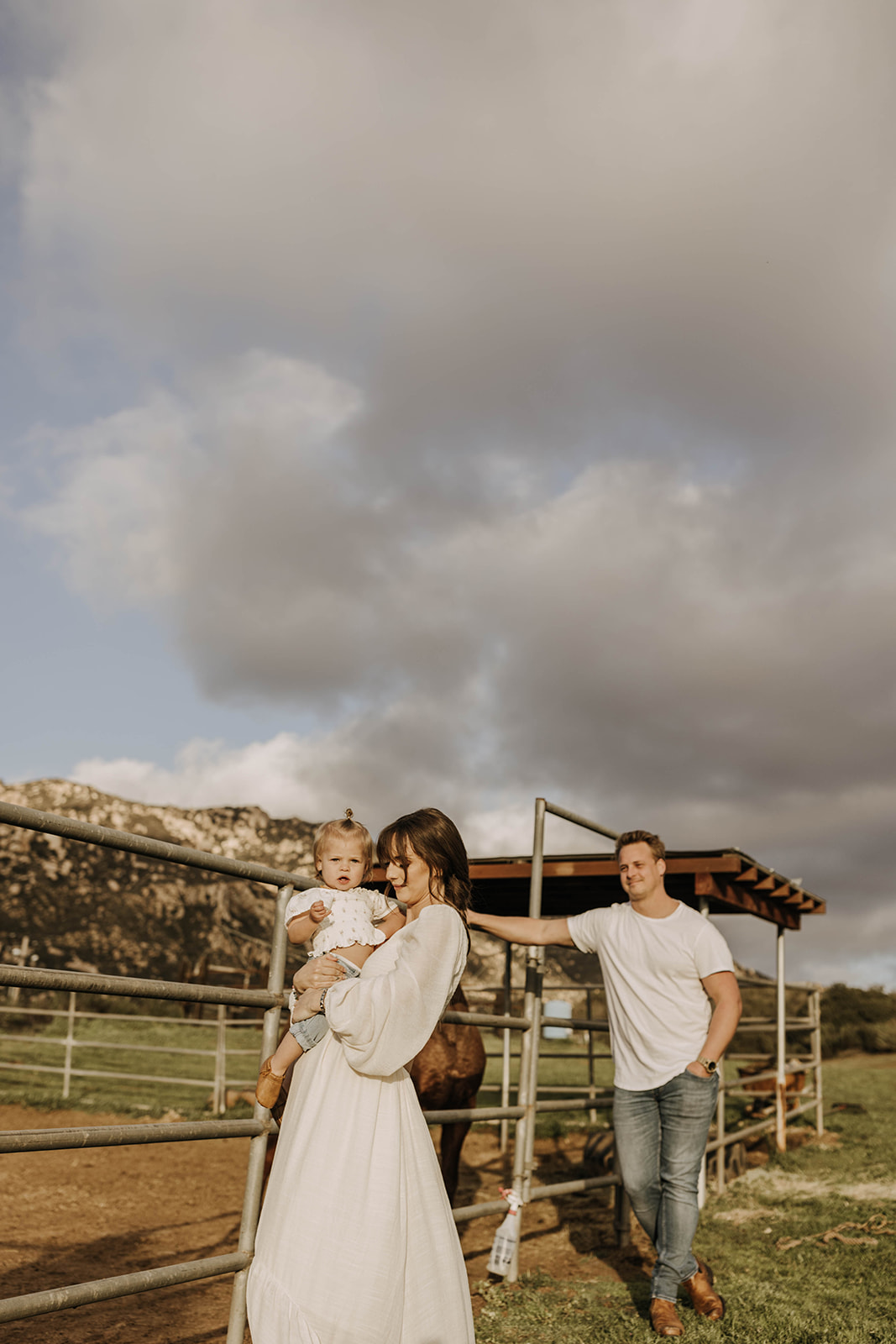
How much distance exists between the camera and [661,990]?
3.95 metres

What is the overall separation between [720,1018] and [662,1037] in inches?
10.2

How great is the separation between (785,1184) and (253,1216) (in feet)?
19.4

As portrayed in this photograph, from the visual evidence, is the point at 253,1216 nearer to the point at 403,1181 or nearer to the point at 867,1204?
the point at 403,1181

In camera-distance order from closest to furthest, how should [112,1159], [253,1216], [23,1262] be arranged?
[253,1216]
[23,1262]
[112,1159]

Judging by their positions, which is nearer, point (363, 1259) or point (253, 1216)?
point (363, 1259)

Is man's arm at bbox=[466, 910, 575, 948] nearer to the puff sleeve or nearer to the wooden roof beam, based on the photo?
the puff sleeve

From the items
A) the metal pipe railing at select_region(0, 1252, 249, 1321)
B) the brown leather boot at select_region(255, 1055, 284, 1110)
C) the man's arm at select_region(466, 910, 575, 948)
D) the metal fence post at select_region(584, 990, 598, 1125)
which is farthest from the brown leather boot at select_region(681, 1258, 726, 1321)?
A: the metal fence post at select_region(584, 990, 598, 1125)

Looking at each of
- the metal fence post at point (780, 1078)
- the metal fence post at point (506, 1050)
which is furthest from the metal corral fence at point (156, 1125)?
the metal fence post at point (780, 1078)

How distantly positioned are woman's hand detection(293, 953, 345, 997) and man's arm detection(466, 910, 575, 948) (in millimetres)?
1553

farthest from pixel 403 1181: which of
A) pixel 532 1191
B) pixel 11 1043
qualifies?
pixel 11 1043

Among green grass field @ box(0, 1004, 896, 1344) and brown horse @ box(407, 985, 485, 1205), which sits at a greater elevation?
brown horse @ box(407, 985, 485, 1205)

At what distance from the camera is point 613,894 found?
7637 mm

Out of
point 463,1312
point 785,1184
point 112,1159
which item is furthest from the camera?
point 112,1159

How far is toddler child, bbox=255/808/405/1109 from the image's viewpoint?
7.68ft
